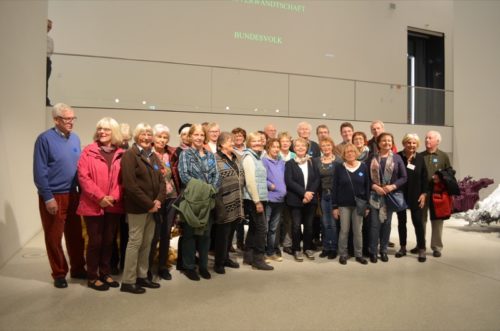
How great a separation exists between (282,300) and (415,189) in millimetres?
2292

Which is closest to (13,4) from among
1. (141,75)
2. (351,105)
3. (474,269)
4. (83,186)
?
(83,186)

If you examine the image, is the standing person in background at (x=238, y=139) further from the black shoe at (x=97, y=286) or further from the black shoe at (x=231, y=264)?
the black shoe at (x=97, y=286)

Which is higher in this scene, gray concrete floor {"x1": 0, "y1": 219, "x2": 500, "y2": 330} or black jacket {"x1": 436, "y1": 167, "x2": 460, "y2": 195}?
black jacket {"x1": 436, "y1": 167, "x2": 460, "y2": 195}

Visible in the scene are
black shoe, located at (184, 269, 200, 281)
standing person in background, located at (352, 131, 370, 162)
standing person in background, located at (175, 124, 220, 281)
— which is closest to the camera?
Result: standing person in background, located at (175, 124, 220, 281)

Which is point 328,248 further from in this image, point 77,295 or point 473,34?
point 473,34

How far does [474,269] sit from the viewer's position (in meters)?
4.18

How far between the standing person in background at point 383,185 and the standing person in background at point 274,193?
3.43 feet

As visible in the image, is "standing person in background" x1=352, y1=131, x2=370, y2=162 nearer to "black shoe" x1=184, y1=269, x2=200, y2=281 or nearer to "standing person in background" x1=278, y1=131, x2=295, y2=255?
"standing person in background" x1=278, y1=131, x2=295, y2=255

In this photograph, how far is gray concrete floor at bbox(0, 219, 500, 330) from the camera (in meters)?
2.70

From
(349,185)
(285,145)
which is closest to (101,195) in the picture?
(285,145)

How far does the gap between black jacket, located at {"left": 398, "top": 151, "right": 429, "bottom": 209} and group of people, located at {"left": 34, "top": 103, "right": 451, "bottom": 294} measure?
0.01 meters

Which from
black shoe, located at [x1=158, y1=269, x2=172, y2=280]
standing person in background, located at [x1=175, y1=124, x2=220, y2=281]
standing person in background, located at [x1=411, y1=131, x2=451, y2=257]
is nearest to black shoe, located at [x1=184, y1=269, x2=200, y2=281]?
standing person in background, located at [x1=175, y1=124, x2=220, y2=281]

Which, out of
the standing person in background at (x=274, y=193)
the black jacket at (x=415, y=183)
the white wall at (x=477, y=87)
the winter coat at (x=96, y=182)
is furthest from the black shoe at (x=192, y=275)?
the white wall at (x=477, y=87)

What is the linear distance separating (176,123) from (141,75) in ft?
3.59
